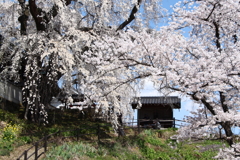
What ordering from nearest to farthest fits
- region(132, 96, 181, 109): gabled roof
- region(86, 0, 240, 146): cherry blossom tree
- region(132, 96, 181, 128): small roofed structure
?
region(86, 0, 240, 146): cherry blossom tree, region(132, 96, 181, 109): gabled roof, region(132, 96, 181, 128): small roofed structure

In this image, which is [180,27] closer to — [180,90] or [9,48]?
[180,90]

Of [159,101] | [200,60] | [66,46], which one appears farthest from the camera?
[159,101]

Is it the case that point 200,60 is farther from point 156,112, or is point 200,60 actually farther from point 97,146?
point 156,112

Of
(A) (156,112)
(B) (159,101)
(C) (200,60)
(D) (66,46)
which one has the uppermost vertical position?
(D) (66,46)

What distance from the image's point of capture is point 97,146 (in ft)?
39.5

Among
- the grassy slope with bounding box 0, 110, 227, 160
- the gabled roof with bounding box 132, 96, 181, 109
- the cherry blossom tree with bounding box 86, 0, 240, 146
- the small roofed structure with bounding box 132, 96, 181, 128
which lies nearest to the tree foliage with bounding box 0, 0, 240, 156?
the cherry blossom tree with bounding box 86, 0, 240, 146

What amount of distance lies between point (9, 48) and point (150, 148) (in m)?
8.15

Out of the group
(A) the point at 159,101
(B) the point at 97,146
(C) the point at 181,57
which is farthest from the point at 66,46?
(A) the point at 159,101

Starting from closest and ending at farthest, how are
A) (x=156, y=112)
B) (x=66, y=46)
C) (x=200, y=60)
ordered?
(x=200, y=60), (x=66, y=46), (x=156, y=112)

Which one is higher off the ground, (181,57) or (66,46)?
(66,46)

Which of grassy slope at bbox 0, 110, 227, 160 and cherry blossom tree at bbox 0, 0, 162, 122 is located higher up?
cherry blossom tree at bbox 0, 0, 162, 122

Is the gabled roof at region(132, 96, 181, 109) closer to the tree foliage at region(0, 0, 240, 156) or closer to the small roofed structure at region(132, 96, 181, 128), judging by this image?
the small roofed structure at region(132, 96, 181, 128)

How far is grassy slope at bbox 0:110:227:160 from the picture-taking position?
10.3 metres

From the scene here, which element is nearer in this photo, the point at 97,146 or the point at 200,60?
the point at 200,60
